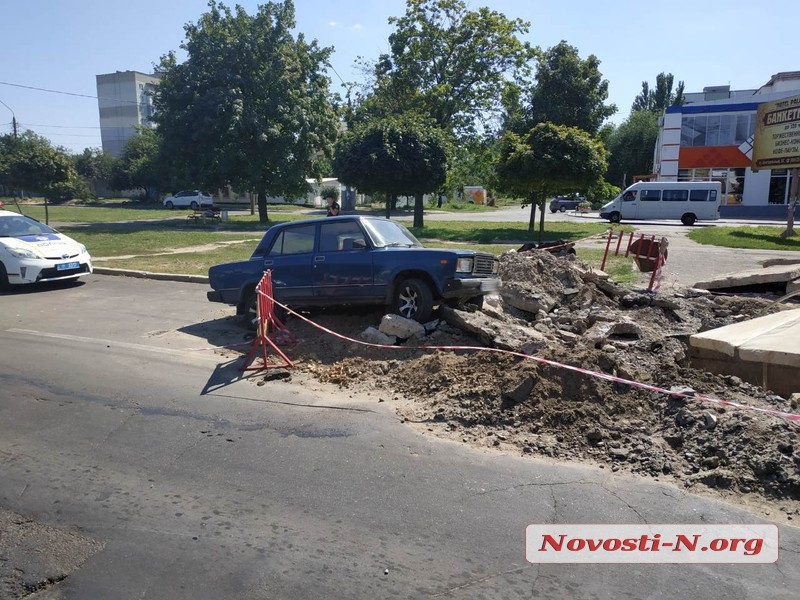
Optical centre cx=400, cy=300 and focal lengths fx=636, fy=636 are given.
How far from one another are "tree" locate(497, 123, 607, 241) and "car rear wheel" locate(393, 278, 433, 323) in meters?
17.6

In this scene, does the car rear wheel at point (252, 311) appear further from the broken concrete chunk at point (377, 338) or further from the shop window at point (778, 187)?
the shop window at point (778, 187)

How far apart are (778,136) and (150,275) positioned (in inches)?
1050

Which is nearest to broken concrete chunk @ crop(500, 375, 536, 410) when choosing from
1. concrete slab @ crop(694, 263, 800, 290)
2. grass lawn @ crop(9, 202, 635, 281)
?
concrete slab @ crop(694, 263, 800, 290)

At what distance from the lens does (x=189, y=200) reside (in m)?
56.3

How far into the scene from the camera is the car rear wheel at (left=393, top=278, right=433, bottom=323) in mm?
8312

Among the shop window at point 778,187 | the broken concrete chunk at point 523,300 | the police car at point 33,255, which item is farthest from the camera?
the shop window at point 778,187

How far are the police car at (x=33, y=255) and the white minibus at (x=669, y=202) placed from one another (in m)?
34.1

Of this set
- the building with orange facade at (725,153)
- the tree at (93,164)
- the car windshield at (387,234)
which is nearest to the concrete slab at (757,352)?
the car windshield at (387,234)

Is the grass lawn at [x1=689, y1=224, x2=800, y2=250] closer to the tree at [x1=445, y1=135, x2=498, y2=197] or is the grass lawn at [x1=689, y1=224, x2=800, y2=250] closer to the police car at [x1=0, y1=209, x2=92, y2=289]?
the tree at [x1=445, y1=135, x2=498, y2=197]

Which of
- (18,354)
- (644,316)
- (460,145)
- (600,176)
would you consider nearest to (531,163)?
(600,176)

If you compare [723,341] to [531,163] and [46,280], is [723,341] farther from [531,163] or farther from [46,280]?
[531,163]

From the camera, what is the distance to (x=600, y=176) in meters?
25.8

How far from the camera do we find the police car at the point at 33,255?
42.5ft

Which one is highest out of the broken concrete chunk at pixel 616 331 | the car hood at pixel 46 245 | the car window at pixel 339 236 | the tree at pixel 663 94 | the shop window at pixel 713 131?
the tree at pixel 663 94
